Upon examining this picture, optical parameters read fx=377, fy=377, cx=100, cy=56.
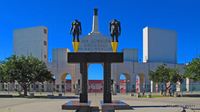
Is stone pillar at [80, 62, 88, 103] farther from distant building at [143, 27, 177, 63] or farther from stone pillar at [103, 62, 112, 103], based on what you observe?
distant building at [143, 27, 177, 63]

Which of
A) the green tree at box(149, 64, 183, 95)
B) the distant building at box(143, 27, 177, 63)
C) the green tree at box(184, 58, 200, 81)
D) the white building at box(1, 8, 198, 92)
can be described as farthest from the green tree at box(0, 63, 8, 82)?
the distant building at box(143, 27, 177, 63)

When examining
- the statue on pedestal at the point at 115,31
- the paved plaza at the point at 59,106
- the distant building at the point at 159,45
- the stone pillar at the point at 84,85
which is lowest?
the paved plaza at the point at 59,106

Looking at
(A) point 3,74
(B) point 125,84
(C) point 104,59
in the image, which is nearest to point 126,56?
(B) point 125,84

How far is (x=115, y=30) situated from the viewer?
30.4 m

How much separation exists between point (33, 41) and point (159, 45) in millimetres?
34655

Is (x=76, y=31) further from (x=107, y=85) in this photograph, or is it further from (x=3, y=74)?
(x=3, y=74)

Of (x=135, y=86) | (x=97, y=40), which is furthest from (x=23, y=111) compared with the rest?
(x=135, y=86)

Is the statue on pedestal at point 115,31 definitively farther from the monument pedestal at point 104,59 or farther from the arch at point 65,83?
the arch at point 65,83

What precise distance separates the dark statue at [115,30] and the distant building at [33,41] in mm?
74075

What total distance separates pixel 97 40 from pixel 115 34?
1.53 m

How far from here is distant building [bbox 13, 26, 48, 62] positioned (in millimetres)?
103938

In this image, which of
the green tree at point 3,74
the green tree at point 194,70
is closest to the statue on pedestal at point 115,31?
the green tree at point 194,70

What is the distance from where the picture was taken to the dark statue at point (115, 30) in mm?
30347

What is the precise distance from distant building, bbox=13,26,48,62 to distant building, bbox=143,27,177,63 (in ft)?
90.6
